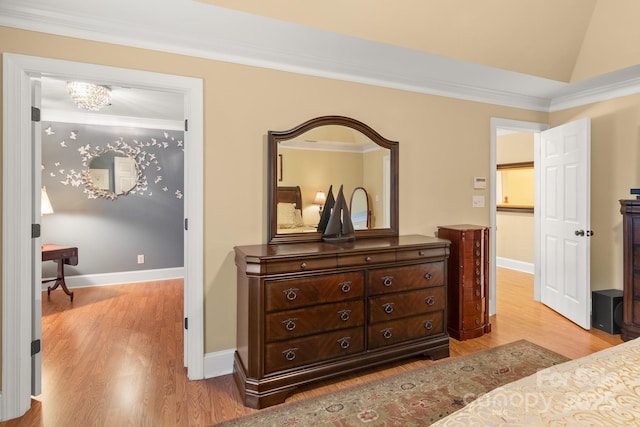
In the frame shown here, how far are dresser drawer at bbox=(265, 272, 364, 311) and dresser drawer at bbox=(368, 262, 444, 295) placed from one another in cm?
12

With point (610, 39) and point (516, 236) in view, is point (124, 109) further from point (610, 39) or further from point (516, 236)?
point (516, 236)

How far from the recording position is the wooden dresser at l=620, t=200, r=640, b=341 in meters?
2.98

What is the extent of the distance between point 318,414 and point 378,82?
266 cm

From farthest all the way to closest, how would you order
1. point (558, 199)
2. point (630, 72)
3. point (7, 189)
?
point (558, 199), point (630, 72), point (7, 189)

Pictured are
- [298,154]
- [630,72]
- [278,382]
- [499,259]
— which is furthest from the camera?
[499,259]

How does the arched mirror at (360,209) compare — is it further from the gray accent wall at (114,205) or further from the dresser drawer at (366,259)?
the gray accent wall at (114,205)

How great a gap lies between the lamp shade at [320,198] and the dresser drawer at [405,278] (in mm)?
721

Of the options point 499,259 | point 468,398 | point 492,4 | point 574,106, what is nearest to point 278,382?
point 468,398

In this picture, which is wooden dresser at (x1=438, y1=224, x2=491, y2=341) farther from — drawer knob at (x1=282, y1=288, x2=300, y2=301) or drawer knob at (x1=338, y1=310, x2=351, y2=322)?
drawer knob at (x1=282, y1=288, x2=300, y2=301)

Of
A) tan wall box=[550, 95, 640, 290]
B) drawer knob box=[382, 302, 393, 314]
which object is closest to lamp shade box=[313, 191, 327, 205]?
drawer knob box=[382, 302, 393, 314]

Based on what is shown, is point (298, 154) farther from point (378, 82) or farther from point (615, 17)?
point (615, 17)

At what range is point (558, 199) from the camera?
379 cm

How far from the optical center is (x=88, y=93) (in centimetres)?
352

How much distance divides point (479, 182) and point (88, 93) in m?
4.16
